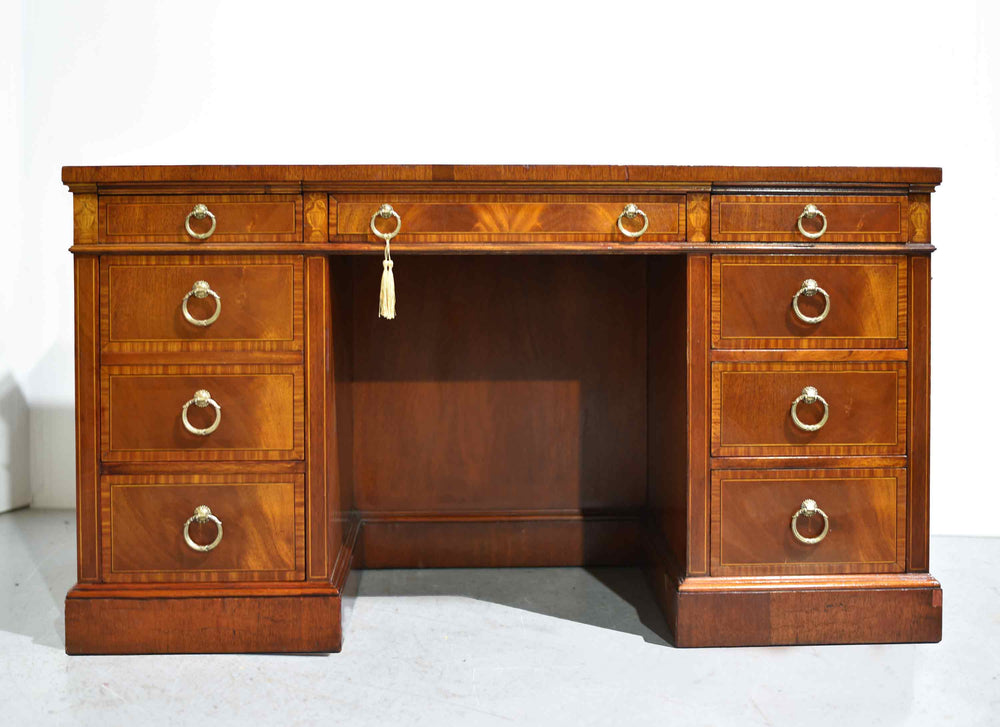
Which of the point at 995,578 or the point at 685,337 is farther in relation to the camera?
the point at 995,578

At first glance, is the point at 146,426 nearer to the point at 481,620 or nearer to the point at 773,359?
the point at 481,620

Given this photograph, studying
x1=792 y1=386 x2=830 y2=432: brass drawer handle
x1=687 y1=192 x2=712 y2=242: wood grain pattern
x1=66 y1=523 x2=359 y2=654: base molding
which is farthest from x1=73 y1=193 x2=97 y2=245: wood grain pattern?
x1=792 y1=386 x2=830 y2=432: brass drawer handle

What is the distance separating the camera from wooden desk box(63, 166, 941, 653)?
1.57 meters

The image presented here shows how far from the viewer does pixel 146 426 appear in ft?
5.19

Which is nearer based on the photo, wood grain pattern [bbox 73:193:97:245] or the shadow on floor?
wood grain pattern [bbox 73:193:97:245]

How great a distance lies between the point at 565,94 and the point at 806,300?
4.29ft

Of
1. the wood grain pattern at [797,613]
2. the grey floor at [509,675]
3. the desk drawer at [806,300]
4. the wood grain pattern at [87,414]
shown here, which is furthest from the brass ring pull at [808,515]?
the wood grain pattern at [87,414]

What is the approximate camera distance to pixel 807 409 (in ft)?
5.34

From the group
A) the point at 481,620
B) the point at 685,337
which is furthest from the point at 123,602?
the point at 685,337

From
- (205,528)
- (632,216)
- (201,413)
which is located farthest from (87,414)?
(632,216)

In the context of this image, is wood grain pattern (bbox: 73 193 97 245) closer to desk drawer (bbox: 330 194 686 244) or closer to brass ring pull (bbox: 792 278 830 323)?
desk drawer (bbox: 330 194 686 244)

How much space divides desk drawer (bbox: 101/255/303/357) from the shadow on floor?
2.61 ft

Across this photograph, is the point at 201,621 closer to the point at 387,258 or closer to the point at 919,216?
the point at 387,258

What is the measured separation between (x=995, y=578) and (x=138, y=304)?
234cm
